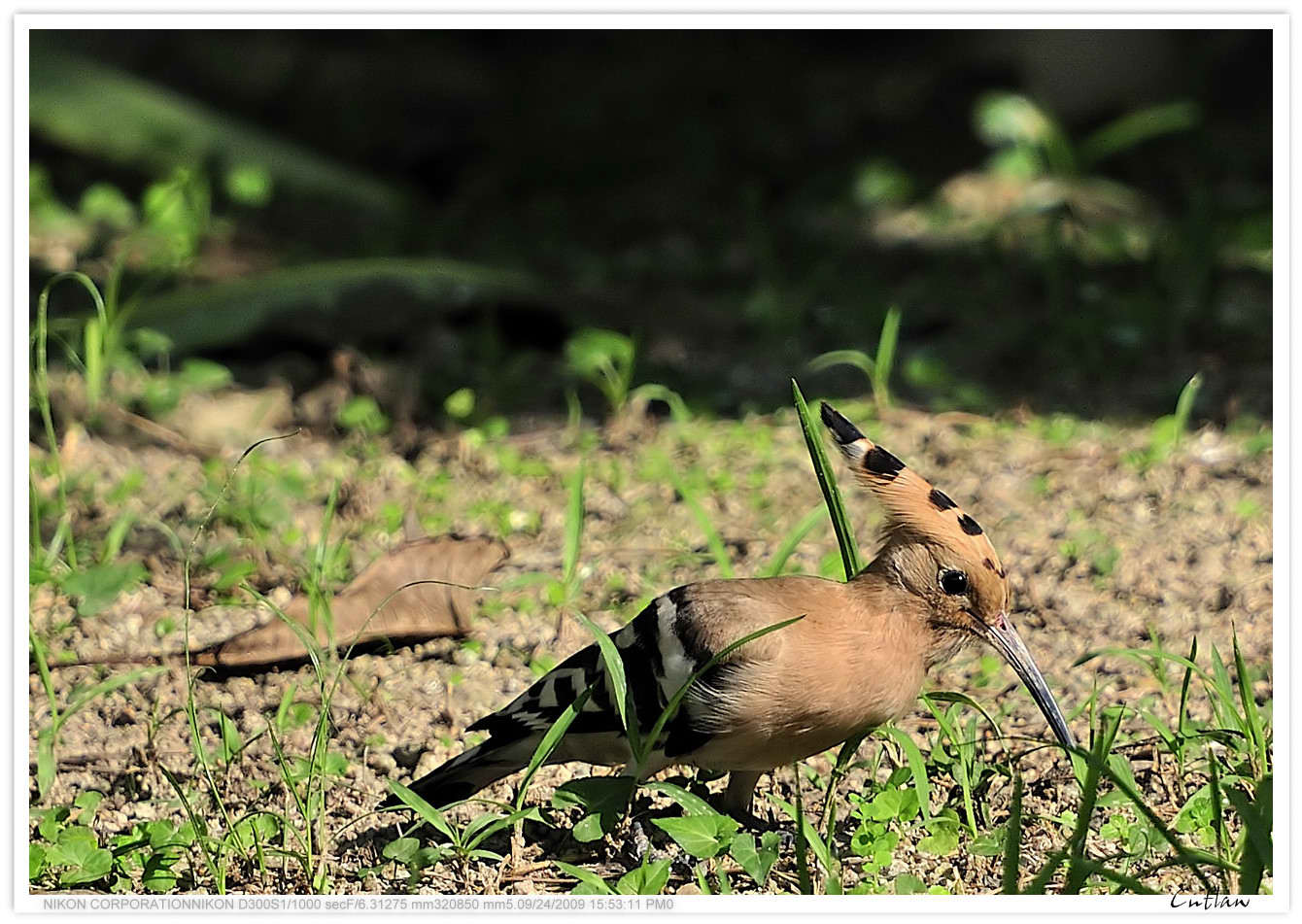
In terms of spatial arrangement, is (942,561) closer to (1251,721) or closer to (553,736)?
(1251,721)

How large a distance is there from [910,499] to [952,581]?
0.17 m

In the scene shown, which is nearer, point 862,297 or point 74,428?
point 74,428

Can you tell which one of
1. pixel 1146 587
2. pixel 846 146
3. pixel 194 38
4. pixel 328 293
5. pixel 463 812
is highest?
pixel 194 38

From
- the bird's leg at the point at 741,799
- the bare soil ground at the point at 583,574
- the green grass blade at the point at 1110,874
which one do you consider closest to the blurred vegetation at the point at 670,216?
the bare soil ground at the point at 583,574

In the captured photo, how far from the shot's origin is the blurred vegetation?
5.08 metres

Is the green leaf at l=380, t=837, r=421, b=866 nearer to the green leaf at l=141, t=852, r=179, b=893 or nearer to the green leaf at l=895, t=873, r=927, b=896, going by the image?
the green leaf at l=141, t=852, r=179, b=893

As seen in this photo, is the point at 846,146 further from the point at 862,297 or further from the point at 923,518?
the point at 923,518

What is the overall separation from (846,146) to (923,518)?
4.98 meters

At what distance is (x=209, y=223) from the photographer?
20.4 ft

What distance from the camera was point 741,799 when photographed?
2.94 meters

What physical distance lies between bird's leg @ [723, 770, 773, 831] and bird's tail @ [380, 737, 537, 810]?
39cm

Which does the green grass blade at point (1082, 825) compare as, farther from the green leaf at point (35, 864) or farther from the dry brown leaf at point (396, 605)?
the green leaf at point (35, 864)

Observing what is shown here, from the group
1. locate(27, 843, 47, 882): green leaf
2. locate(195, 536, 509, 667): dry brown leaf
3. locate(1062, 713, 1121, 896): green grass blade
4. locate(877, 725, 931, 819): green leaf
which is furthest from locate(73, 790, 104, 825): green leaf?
locate(1062, 713, 1121, 896): green grass blade
